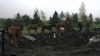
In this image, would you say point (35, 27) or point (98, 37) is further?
point (35, 27)

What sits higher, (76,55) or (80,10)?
(80,10)

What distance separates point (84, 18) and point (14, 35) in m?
42.8

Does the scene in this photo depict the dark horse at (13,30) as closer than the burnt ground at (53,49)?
No

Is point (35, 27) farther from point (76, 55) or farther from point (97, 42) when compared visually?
point (76, 55)

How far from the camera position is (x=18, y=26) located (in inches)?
697

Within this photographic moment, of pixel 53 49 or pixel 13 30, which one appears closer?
pixel 53 49

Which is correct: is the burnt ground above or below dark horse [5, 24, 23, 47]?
below

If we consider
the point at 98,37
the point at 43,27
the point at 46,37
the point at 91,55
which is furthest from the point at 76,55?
the point at 43,27

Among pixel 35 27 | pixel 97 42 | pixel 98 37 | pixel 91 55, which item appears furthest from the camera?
pixel 35 27

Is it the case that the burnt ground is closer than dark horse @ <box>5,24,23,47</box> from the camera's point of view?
Yes

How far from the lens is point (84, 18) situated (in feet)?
195

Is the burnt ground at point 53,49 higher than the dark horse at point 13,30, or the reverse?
the dark horse at point 13,30

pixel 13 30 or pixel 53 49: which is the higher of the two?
pixel 13 30

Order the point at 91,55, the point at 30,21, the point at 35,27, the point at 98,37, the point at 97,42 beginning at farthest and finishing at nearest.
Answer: the point at 30,21 < the point at 35,27 < the point at 98,37 < the point at 97,42 < the point at 91,55
